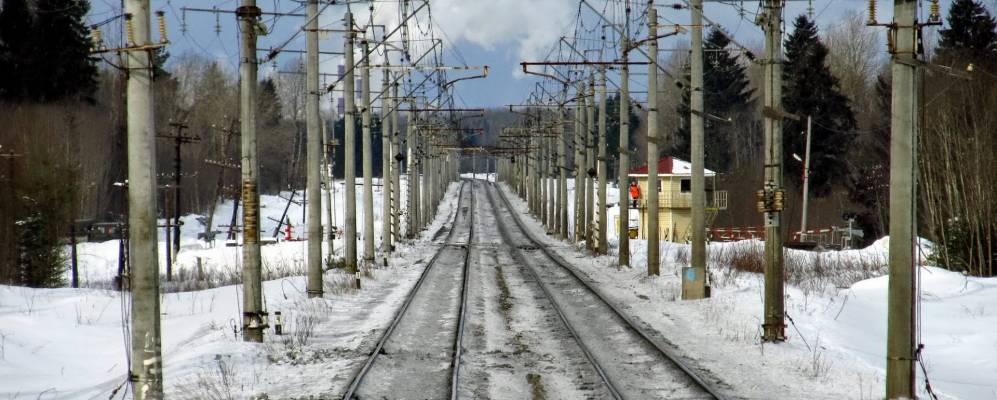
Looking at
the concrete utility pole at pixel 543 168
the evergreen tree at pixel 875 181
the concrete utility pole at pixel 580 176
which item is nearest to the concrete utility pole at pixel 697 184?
the concrete utility pole at pixel 580 176

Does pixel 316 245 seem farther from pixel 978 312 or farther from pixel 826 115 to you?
pixel 826 115

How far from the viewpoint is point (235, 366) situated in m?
13.0

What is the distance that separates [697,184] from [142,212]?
13.9m

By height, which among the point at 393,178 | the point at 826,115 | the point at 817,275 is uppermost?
the point at 826,115

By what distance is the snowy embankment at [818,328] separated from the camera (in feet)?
40.1

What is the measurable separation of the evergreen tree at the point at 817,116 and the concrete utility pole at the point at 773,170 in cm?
4897

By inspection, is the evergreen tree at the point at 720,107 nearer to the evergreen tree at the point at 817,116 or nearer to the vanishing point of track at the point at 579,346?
the evergreen tree at the point at 817,116

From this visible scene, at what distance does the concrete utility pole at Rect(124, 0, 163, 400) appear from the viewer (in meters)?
9.80

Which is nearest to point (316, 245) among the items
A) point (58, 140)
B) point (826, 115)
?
point (58, 140)

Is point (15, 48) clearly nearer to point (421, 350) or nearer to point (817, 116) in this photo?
point (421, 350)

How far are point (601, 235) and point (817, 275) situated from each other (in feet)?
33.9

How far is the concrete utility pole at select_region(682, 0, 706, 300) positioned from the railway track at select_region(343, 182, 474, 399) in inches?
200

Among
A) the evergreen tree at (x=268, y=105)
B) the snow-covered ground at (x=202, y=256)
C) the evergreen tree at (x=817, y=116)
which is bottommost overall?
the snow-covered ground at (x=202, y=256)

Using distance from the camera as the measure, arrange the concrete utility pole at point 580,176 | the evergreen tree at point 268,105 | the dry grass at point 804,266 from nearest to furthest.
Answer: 1. the dry grass at point 804,266
2. the concrete utility pole at point 580,176
3. the evergreen tree at point 268,105
